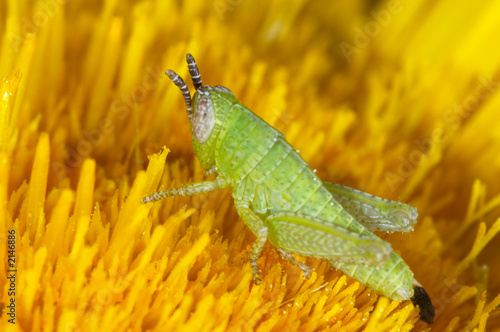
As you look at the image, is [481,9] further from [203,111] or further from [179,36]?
[203,111]

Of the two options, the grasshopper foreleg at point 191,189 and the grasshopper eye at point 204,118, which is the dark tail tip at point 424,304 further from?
the grasshopper eye at point 204,118

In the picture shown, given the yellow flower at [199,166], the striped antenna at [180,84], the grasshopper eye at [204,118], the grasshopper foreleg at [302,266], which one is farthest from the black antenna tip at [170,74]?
the grasshopper foreleg at [302,266]

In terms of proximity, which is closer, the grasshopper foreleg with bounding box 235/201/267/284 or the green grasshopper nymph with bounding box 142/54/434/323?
the grasshopper foreleg with bounding box 235/201/267/284

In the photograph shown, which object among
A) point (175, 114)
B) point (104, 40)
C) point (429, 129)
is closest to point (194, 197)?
point (175, 114)

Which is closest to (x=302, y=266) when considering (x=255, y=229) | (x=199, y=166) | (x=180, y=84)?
(x=255, y=229)

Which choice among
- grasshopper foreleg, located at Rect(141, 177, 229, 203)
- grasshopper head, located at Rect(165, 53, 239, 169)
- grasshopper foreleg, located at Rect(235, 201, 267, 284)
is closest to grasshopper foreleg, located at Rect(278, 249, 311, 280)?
grasshopper foreleg, located at Rect(235, 201, 267, 284)

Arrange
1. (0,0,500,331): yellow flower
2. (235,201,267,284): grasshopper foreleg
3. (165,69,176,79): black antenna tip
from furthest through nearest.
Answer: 1. (165,69,176,79): black antenna tip
2. (235,201,267,284): grasshopper foreleg
3. (0,0,500,331): yellow flower

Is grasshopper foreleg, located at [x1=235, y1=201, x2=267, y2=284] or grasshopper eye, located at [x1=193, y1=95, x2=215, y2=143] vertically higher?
grasshopper eye, located at [x1=193, y1=95, x2=215, y2=143]

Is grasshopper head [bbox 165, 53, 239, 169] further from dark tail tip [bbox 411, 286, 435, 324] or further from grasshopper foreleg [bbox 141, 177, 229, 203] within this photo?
dark tail tip [bbox 411, 286, 435, 324]
